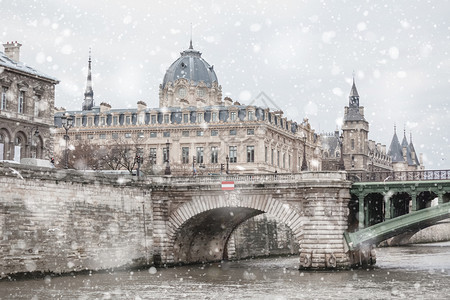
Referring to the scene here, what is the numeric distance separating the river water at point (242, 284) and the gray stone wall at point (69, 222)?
125cm

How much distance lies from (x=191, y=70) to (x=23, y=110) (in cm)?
5618

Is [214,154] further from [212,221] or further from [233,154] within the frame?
[212,221]

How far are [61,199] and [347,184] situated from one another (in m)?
18.3

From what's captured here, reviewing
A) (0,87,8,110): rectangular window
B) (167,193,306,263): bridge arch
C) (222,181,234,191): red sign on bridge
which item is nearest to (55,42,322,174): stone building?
(167,193,306,263): bridge arch

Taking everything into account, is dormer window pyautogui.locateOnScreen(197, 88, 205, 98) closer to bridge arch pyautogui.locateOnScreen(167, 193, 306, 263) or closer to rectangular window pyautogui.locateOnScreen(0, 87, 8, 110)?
bridge arch pyautogui.locateOnScreen(167, 193, 306, 263)

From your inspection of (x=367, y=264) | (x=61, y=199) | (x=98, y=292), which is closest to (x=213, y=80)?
(x=367, y=264)

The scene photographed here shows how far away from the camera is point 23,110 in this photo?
205 feet

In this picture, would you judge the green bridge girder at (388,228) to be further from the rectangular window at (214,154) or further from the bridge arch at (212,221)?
the rectangular window at (214,154)

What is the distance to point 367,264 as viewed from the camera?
198 ft

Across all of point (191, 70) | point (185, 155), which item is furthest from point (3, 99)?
point (191, 70)

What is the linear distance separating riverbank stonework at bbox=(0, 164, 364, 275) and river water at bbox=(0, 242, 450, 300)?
1376mm

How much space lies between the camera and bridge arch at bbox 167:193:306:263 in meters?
55.7

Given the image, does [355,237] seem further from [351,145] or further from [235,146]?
[351,145]

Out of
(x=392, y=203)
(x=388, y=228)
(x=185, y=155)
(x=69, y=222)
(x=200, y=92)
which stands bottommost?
(x=388, y=228)
